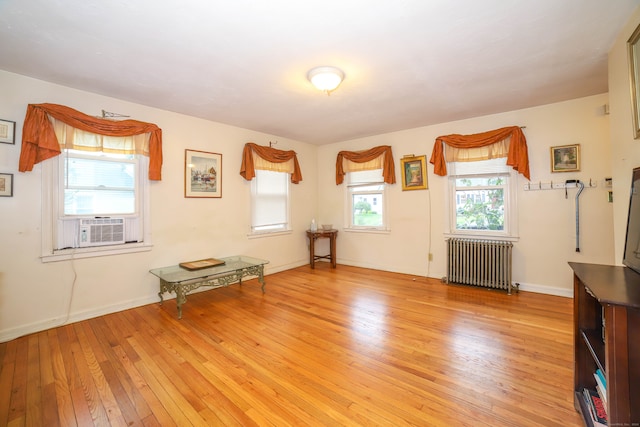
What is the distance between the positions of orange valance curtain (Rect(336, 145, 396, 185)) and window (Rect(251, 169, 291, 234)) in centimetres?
99

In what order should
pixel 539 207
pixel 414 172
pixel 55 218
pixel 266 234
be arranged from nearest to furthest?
pixel 55 218 < pixel 539 207 < pixel 414 172 < pixel 266 234

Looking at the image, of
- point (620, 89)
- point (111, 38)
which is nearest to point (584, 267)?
point (620, 89)

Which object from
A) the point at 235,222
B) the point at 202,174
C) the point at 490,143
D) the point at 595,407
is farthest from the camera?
the point at 235,222

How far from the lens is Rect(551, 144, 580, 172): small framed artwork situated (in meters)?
3.31

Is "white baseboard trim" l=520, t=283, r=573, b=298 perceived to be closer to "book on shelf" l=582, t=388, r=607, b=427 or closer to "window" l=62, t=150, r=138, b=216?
"book on shelf" l=582, t=388, r=607, b=427

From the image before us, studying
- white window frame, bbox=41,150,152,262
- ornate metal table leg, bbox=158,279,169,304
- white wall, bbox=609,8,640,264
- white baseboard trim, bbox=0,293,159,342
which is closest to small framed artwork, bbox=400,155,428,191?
white wall, bbox=609,8,640,264

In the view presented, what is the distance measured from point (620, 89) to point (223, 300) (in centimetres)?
423

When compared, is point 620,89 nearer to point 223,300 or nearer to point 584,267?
point 584,267

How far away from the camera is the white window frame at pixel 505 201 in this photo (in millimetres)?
3732

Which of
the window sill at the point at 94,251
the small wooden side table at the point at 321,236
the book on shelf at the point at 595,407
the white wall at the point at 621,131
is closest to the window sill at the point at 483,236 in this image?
the white wall at the point at 621,131

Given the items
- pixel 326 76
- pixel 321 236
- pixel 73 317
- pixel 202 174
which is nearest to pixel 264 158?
pixel 202 174

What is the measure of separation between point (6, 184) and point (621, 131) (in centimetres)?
508

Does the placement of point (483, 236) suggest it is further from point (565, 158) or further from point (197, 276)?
point (197, 276)

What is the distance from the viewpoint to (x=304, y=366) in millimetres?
2045
